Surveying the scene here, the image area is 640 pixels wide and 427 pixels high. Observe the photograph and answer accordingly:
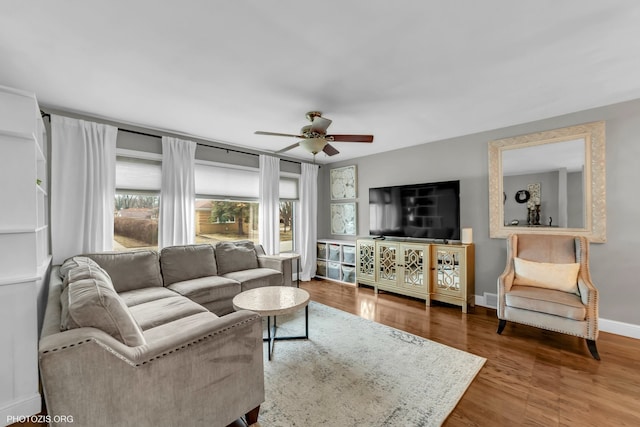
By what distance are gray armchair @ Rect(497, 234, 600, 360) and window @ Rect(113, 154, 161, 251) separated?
4.20 m

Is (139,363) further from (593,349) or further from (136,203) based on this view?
(593,349)

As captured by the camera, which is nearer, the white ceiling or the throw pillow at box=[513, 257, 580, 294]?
the white ceiling

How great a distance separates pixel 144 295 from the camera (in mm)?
Answer: 2518

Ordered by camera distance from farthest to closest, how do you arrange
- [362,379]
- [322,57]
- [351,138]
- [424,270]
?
[424,270]
[351,138]
[362,379]
[322,57]

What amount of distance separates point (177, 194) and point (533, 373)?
412 cm

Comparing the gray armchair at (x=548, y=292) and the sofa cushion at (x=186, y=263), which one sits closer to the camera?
the gray armchair at (x=548, y=292)

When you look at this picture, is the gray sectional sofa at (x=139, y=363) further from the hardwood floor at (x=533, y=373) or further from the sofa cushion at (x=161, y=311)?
the hardwood floor at (x=533, y=373)

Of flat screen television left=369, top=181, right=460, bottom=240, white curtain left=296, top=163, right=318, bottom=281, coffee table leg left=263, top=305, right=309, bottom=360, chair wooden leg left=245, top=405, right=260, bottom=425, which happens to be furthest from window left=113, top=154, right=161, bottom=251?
flat screen television left=369, top=181, right=460, bottom=240

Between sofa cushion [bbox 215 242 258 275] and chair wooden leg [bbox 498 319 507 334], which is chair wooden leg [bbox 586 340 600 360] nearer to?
chair wooden leg [bbox 498 319 507 334]

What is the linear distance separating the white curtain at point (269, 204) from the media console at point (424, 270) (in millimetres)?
1597

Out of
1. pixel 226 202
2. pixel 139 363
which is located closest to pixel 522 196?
pixel 139 363

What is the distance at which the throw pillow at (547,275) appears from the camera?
259 cm

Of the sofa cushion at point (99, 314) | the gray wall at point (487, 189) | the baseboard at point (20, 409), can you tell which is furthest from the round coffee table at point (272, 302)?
the gray wall at point (487, 189)

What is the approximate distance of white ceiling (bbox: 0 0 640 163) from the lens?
146 cm
